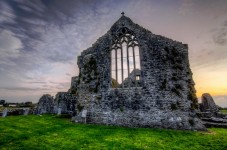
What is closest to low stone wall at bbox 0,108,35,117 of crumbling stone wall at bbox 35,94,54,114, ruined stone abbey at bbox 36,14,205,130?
crumbling stone wall at bbox 35,94,54,114

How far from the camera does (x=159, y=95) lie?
10.4 m

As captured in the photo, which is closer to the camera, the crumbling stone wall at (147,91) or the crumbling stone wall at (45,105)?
the crumbling stone wall at (147,91)

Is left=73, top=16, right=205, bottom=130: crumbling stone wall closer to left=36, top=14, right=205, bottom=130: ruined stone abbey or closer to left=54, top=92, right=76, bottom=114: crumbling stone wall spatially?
left=36, top=14, right=205, bottom=130: ruined stone abbey

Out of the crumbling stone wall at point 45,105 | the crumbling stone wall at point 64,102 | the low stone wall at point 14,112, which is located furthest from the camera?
the crumbling stone wall at point 45,105

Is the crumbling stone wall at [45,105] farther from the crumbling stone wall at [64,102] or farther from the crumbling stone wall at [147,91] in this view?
the crumbling stone wall at [147,91]

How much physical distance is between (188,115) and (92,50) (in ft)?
27.4

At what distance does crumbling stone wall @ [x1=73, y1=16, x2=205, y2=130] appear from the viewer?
10.2m

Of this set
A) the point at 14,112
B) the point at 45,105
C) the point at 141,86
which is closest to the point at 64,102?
the point at 45,105

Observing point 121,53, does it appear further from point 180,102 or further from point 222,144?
point 222,144

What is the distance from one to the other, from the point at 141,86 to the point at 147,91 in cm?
56

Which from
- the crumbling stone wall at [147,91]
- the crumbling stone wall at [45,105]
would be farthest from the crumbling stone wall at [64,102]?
the crumbling stone wall at [147,91]

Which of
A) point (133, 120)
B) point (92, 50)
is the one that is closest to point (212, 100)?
point (133, 120)

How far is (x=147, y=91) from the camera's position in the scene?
10.6 m

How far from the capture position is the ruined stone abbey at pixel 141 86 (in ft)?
33.5
